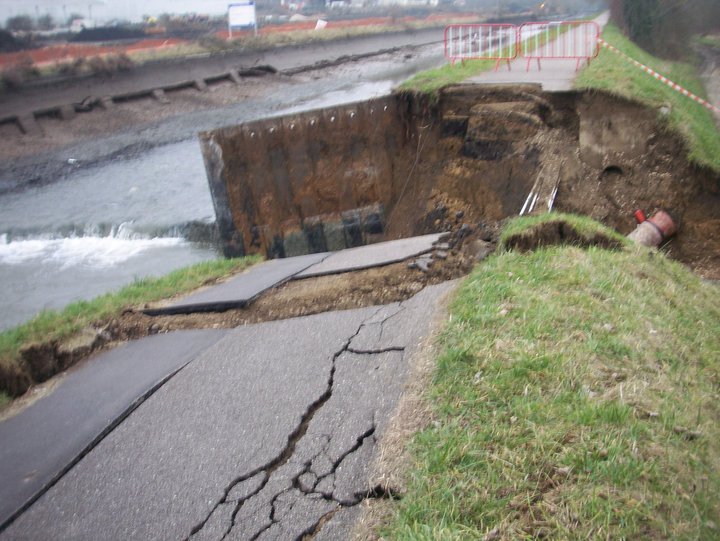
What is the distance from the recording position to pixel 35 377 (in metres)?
6.09

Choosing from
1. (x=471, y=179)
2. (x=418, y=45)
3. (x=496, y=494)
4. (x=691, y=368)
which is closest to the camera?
(x=496, y=494)

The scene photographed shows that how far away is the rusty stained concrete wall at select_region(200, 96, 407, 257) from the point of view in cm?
1169

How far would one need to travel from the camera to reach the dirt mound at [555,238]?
6338 mm

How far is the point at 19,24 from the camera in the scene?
1240 inches

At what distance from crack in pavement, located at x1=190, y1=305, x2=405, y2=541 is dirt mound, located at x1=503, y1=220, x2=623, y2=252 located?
289cm

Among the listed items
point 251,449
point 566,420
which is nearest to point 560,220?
point 566,420

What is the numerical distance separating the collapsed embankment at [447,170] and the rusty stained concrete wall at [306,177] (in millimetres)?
19

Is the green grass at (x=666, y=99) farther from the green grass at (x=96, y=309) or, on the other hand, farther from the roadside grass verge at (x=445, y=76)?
the green grass at (x=96, y=309)

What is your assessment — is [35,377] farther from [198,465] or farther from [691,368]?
[691,368]

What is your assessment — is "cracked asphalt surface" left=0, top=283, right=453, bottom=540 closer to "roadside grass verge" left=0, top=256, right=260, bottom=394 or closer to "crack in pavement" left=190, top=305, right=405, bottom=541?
"crack in pavement" left=190, top=305, right=405, bottom=541

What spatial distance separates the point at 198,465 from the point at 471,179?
928 cm

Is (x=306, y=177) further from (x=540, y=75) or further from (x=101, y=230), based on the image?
(x=101, y=230)

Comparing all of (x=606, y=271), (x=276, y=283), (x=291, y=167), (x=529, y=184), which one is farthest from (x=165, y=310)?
(x=529, y=184)

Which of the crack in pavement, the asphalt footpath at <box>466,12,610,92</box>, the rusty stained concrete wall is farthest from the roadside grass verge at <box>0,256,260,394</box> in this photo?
the asphalt footpath at <box>466,12,610,92</box>
